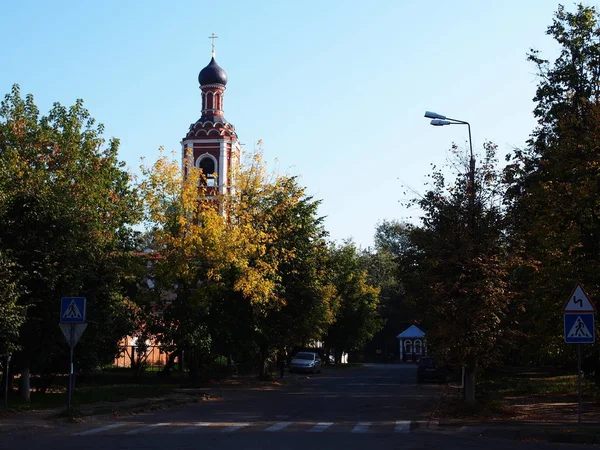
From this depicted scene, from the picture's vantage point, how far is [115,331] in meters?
30.1

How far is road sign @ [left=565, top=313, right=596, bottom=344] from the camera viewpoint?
643 inches

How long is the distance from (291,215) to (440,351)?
20.8 m

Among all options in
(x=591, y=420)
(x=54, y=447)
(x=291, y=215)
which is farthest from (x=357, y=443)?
(x=291, y=215)

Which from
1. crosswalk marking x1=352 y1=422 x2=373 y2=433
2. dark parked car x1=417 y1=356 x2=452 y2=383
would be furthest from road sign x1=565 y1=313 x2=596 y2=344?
dark parked car x1=417 y1=356 x2=452 y2=383

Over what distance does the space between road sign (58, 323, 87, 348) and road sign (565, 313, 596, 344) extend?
38.7 ft

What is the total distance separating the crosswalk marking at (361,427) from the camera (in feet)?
59.5

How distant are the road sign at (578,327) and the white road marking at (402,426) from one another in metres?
4.34

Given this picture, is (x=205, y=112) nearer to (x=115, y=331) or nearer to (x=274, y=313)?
(x=274, y=313)

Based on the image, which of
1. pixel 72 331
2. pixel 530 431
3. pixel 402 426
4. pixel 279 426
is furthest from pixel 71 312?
pixel 530 431

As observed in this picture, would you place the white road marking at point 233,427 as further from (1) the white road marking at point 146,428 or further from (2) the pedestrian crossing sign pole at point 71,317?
(2) the pedestrian crossing sign pole at point 71,317

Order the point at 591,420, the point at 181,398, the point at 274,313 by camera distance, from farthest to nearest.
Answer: the point at 274,313 < the point at 181,398 < the point at 591,420

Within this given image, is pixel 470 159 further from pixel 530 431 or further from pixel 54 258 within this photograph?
pixel 54 258

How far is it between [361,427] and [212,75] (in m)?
50.9

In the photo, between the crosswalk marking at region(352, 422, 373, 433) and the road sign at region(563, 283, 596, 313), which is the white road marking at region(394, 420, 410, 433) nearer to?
the crosswalk marking at region(352, 422, 373, 433)
